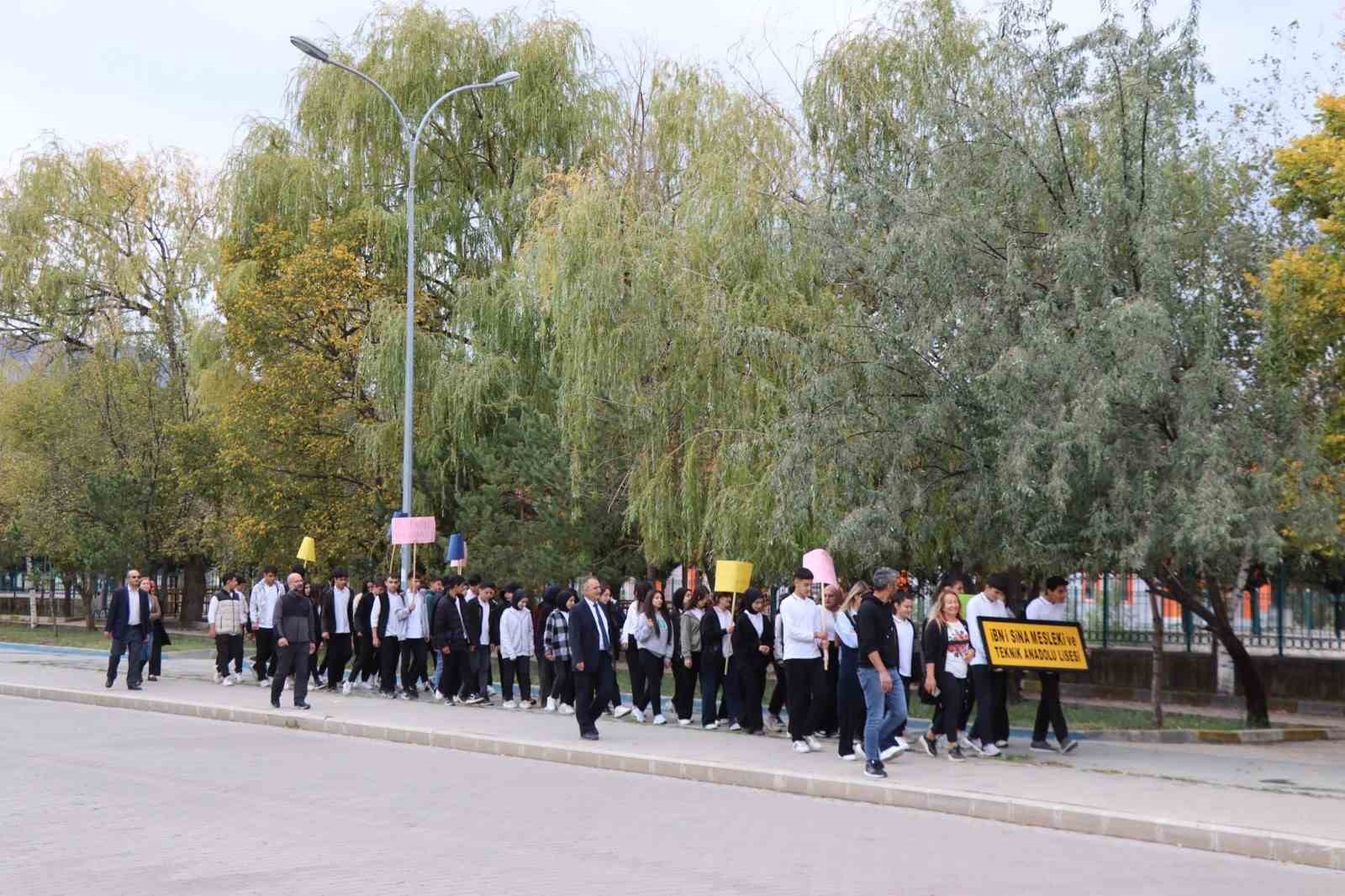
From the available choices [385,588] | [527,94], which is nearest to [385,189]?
[527,94]

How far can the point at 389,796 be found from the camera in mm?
12188

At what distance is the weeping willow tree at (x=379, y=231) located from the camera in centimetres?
2989

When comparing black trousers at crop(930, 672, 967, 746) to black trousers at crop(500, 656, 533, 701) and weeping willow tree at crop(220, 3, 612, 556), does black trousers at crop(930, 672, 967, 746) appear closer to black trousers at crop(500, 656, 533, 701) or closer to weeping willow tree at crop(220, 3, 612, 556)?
black trousers at crop(500, 656, 533, 701)

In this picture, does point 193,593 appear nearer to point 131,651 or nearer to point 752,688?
point 131,651

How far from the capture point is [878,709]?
13.6 meters

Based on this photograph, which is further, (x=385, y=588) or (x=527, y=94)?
(x=527, y=94)

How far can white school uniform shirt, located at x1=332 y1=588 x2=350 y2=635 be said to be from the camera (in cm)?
2308

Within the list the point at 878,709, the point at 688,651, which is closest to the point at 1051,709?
the point at 878,709

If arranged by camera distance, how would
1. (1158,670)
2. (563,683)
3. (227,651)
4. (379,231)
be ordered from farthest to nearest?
1. (379,231)
2. (227,651)
3. (563,683)
4. (1158,670)

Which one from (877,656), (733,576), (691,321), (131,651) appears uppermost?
(691,321)

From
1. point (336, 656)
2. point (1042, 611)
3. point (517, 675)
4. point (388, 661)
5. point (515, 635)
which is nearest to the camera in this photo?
point (1042, 611)

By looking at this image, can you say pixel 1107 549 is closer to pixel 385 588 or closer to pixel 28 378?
pixel 385 588

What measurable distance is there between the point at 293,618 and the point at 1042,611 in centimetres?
939

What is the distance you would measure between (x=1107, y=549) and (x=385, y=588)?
11.2 metres
